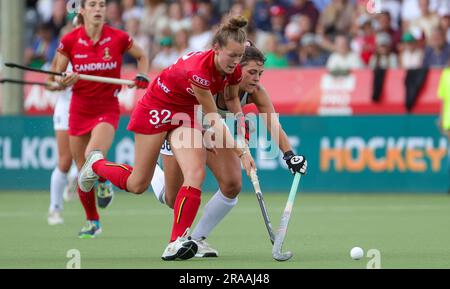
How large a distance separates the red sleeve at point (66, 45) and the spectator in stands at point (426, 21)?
805 centimetres

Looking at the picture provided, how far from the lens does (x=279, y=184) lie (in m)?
16.2

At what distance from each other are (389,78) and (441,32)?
101cm

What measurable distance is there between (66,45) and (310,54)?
7.75 metres

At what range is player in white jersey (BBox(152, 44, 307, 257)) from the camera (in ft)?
27.8

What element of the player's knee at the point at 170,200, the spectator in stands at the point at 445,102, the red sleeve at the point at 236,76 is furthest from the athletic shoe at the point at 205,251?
the spectator in stands at the point at 445,102

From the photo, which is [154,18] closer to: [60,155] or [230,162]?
[60,155]

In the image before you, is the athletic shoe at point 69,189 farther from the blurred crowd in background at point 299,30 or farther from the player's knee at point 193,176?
the player's knee at point 193,176

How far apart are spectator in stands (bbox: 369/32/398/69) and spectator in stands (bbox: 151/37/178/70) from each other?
3.21 metres

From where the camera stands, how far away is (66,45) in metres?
Answer: 10.5

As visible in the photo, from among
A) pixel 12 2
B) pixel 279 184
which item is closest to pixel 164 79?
pixel 279 184

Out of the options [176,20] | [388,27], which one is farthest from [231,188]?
[176,20]

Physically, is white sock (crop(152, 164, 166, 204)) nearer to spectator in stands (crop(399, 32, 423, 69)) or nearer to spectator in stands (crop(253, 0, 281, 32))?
spectator in stands (crop(399, 32, 423, 69))
